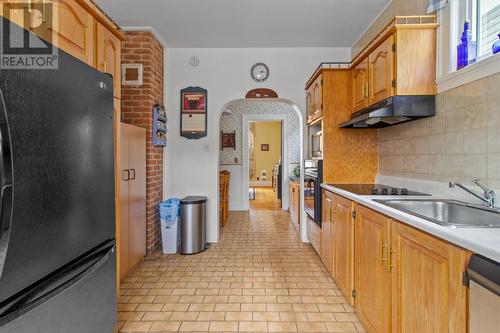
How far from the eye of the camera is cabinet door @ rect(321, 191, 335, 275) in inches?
93.7

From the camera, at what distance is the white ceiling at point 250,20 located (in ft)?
8.47

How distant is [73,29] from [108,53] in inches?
14.9

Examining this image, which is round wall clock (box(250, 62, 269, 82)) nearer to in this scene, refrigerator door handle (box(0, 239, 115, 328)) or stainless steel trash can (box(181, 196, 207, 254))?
stainless steel trash can (box(181, 196, 207, 254))

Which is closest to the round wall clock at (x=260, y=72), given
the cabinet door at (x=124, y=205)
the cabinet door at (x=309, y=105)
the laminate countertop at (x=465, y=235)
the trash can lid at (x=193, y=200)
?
the cabinet door at (x=309, y=105)

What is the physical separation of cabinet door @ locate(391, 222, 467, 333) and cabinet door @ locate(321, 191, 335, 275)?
3.42ft

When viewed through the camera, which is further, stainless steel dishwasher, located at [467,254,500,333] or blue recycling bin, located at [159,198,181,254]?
blue recycling bin, located at [159,198,181,254]

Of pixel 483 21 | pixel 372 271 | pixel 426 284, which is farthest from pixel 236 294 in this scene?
pixel 483 21

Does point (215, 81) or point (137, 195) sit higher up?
point (215, 81)

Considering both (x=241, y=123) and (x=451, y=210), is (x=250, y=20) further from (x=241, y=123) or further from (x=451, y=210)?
(x=241, y=123)

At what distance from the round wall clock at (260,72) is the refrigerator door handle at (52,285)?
2866 mm

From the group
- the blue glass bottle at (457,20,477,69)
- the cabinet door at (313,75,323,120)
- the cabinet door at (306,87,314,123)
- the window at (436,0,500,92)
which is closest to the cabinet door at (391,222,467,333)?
the window at (436,0,500,92)

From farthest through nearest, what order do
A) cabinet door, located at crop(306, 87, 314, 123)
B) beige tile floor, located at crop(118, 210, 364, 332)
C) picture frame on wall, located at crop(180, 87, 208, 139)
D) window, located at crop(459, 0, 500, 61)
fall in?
picture frame on wall, located at crop(180, 87, 208, 139)
cabinet door, located at crop(306, 87, 314, 123)
beige tile floor, located at crop(118, 210, 364, 332)
window, located at crop(459, 0, 500, 61)

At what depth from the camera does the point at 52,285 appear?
36.8 inches

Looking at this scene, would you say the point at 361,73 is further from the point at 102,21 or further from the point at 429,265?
the point at 102,21
